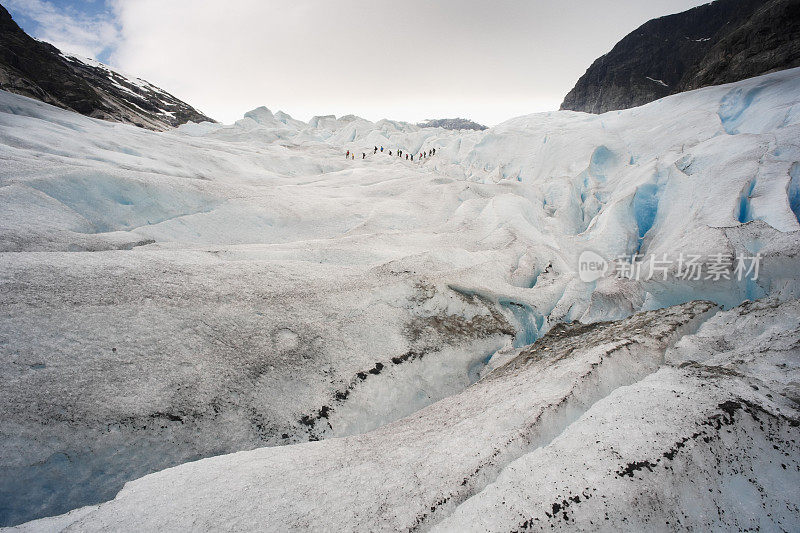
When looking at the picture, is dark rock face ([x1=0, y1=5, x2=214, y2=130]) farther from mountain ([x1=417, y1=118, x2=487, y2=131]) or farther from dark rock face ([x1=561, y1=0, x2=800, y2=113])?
mountain ([x1=417, y1=118, x2=487, y2=131])

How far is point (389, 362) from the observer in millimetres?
3266

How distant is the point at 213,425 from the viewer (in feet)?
7.71

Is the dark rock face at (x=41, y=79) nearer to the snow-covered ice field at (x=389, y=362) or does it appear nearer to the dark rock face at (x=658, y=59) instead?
the snow-covered ice field at (x=389, y=362)

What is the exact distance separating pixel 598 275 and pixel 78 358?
20.6 feet

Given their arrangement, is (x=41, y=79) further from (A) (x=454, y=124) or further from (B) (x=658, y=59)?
(A) (x=454, y=124)

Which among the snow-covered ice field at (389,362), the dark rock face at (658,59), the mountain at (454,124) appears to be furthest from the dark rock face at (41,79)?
the mountain at (454,124)

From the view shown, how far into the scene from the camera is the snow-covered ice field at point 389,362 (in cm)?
144

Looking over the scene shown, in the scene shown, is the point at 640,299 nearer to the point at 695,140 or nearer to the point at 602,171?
the point at 695,140

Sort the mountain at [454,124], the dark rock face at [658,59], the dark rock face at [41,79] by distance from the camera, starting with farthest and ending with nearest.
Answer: the mountain at [454,124] < the dark rock face at [658,59] < the dark rock face at [41,79]

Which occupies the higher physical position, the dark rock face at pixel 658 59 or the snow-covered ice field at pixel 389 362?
the dark rock face at pixel 658 59

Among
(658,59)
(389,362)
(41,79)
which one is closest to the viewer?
(389,362)

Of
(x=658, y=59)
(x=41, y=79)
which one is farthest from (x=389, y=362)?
(x=658, y=59)

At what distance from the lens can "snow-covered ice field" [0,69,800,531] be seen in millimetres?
1440

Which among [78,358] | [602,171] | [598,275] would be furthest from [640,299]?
[602,171]
